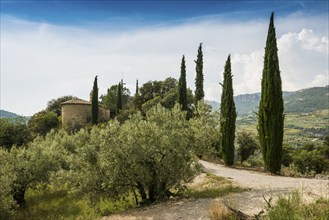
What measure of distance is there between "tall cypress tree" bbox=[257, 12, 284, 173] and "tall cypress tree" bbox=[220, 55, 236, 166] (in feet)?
19.4

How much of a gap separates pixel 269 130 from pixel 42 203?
1821cm

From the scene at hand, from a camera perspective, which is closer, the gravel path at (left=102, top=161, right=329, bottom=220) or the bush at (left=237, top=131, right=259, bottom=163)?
the gravel path at (left=102, top=161, right=329, bottom=220)

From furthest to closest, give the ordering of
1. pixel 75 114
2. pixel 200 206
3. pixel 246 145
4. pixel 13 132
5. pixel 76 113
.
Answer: pixel 76 113 < pixel 75 114 < pixel 13 132 < pixel 246 145 < pixel 200 206

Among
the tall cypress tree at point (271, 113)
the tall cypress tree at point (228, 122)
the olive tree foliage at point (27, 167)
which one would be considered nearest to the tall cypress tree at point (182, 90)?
the tall cypress tree at point (228, 122)

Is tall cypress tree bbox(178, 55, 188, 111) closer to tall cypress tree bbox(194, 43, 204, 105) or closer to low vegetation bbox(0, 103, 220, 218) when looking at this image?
tall cypress tree bbox(194, 43, 204, 105)

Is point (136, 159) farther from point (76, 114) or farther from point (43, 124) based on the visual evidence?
point (43, 124)

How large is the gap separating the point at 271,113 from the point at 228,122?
7.08 meters

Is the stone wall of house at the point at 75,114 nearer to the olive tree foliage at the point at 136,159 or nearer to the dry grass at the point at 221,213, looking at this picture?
the olive tree foliage at the point at 136,159

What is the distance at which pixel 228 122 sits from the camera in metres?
32.9

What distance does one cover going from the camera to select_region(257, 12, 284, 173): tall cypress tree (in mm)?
25953

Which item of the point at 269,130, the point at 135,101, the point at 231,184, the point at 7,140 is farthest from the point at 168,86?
the point at 231,184

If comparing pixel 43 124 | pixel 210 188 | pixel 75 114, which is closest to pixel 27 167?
pixel 210 188

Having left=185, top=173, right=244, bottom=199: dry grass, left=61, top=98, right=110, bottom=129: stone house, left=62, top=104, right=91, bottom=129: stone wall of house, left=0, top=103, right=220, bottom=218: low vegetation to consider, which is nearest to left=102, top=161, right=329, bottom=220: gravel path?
left=185, top=173, right=244, bottom=199: dry grass

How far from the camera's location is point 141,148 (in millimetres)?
16328
